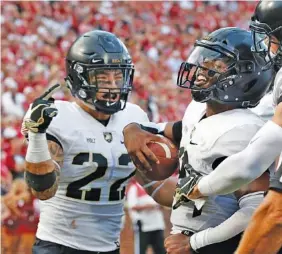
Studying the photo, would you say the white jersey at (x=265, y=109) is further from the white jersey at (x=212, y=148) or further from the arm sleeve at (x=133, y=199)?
the arm sleeve at (x=133, y=199)

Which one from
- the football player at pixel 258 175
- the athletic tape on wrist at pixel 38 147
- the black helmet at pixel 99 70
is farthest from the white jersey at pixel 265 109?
the athletic tape on wrist at pixel 38 147

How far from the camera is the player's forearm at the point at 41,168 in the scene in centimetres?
333

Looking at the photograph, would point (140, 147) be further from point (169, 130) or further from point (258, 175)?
point (258, 175)

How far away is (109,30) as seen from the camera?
1191 centimetres

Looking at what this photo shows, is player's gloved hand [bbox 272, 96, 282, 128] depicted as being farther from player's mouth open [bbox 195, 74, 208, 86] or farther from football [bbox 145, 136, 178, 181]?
football [bbox 145, 136, 178, 181]

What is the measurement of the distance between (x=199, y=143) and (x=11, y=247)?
14.0 feet

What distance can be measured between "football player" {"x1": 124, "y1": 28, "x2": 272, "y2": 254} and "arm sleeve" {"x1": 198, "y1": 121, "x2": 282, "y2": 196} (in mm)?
173

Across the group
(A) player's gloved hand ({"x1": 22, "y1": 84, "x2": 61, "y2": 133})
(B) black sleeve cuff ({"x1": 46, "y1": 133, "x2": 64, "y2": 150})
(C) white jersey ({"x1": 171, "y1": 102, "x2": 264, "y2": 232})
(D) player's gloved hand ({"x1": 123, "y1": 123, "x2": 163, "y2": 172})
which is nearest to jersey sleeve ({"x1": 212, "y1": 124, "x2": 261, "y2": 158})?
(C) white jersey ({"x1": 171, "y1": 102, "x2": 264, "y2": 232})

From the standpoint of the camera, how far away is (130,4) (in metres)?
12.8

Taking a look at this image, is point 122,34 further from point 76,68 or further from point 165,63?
point 76,68

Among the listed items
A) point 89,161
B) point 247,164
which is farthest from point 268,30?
point 89,161

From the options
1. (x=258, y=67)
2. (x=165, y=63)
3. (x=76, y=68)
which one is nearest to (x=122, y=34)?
(x=165, y=63)

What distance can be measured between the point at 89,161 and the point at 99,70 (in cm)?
44

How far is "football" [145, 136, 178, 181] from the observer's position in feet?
10.5
